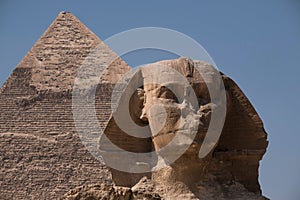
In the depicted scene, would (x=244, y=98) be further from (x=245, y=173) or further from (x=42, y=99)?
(x=42, y=99)

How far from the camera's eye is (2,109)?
346 feet

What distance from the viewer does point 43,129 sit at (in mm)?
103875

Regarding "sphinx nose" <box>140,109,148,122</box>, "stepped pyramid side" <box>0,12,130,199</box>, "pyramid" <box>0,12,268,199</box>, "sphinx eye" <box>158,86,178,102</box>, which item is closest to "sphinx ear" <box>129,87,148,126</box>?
"sphinx nose" <box>140,109,148,122</box>

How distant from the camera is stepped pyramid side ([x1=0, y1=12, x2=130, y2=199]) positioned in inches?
3986

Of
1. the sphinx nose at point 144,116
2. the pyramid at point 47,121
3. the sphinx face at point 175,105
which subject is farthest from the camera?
the pyramid at point 47,121

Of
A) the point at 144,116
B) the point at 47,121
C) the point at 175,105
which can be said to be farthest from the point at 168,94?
the point at 47,121

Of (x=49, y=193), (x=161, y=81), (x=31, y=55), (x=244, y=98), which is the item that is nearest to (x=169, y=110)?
(x=161, y=81)

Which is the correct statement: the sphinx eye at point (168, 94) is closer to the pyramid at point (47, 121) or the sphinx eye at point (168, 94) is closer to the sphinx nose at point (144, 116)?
the sphinx nose at point (144, 116)

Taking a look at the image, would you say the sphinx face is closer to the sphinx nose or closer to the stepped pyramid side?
the sphinx nose

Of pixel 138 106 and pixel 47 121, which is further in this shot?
pixel 47 121

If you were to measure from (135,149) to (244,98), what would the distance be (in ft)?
2.08

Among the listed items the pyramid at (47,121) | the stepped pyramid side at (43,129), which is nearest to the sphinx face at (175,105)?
the pyramid at (47,121)

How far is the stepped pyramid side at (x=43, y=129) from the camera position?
101 m

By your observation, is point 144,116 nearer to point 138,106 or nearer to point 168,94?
Result: point 138,106
